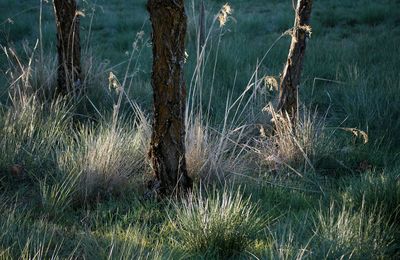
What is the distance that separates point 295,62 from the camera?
15.4 feet

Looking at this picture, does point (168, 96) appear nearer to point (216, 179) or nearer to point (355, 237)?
point (216, 179)

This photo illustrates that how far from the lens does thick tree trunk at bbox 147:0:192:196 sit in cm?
331

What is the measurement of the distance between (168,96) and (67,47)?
7.99 feet

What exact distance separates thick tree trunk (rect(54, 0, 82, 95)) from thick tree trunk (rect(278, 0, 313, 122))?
1.98 metres

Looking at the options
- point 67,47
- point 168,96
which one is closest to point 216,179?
point 168,96

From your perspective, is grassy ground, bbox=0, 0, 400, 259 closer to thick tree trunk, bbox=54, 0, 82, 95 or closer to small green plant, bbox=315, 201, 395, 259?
small green plant, bbox=315, 201, 395, 259

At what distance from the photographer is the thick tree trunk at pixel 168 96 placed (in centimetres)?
331

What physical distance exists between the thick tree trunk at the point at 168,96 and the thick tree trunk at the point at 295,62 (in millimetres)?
1466

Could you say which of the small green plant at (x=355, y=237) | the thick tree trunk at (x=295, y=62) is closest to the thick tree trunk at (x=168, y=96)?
the small green plant at (x=355, y=237)

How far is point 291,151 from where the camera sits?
14.6 feet

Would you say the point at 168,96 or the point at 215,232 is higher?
the point at 168,96

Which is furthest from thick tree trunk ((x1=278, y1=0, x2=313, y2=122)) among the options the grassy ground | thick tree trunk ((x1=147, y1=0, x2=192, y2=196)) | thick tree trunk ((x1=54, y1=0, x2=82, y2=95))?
thick tree trunk ((x1=54, y1=0, x2=82, y2=95))

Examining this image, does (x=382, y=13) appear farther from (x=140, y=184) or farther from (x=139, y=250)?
(x=139, y=250)

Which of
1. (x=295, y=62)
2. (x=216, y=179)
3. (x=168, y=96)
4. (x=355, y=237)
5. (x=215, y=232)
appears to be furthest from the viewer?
(x=295, y=62)
